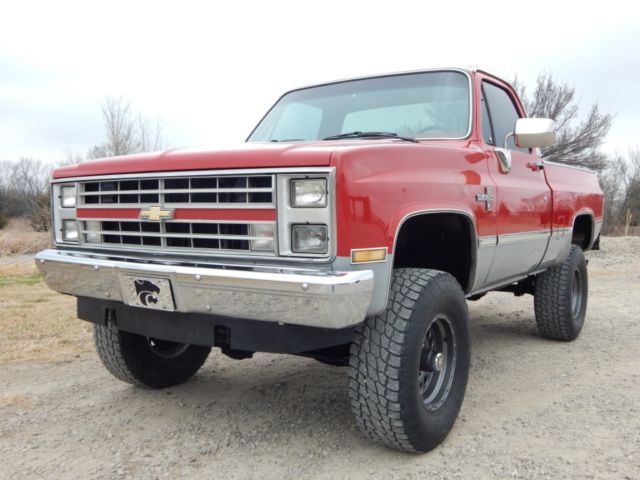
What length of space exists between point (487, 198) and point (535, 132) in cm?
65

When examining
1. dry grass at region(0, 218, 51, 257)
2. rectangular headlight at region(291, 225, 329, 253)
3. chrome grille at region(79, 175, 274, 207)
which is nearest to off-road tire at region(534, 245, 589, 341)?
rectangular headlight at region(291, 225, 329, 253)

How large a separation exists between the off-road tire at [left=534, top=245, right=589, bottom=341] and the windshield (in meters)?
2.10

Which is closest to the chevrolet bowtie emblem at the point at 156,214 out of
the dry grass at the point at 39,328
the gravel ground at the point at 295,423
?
the gravel ground at the point at 295,423

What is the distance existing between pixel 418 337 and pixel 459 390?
67cm

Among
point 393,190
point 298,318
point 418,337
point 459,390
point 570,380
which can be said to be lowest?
point 570,380

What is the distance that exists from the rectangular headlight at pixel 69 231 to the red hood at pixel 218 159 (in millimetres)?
296

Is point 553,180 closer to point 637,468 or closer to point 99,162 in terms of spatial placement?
point 637,468

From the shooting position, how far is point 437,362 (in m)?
2.92

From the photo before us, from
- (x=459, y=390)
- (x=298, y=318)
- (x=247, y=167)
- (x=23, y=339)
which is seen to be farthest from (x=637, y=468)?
(x=23, y=339)

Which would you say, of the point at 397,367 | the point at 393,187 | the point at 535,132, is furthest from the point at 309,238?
the point at 535,132

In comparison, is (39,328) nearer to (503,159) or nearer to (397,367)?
(397,367)

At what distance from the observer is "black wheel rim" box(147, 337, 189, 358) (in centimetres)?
374

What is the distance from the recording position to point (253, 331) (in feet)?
8.32

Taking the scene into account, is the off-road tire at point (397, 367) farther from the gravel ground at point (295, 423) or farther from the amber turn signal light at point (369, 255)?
the amber turn signal light at point (369, 255)
